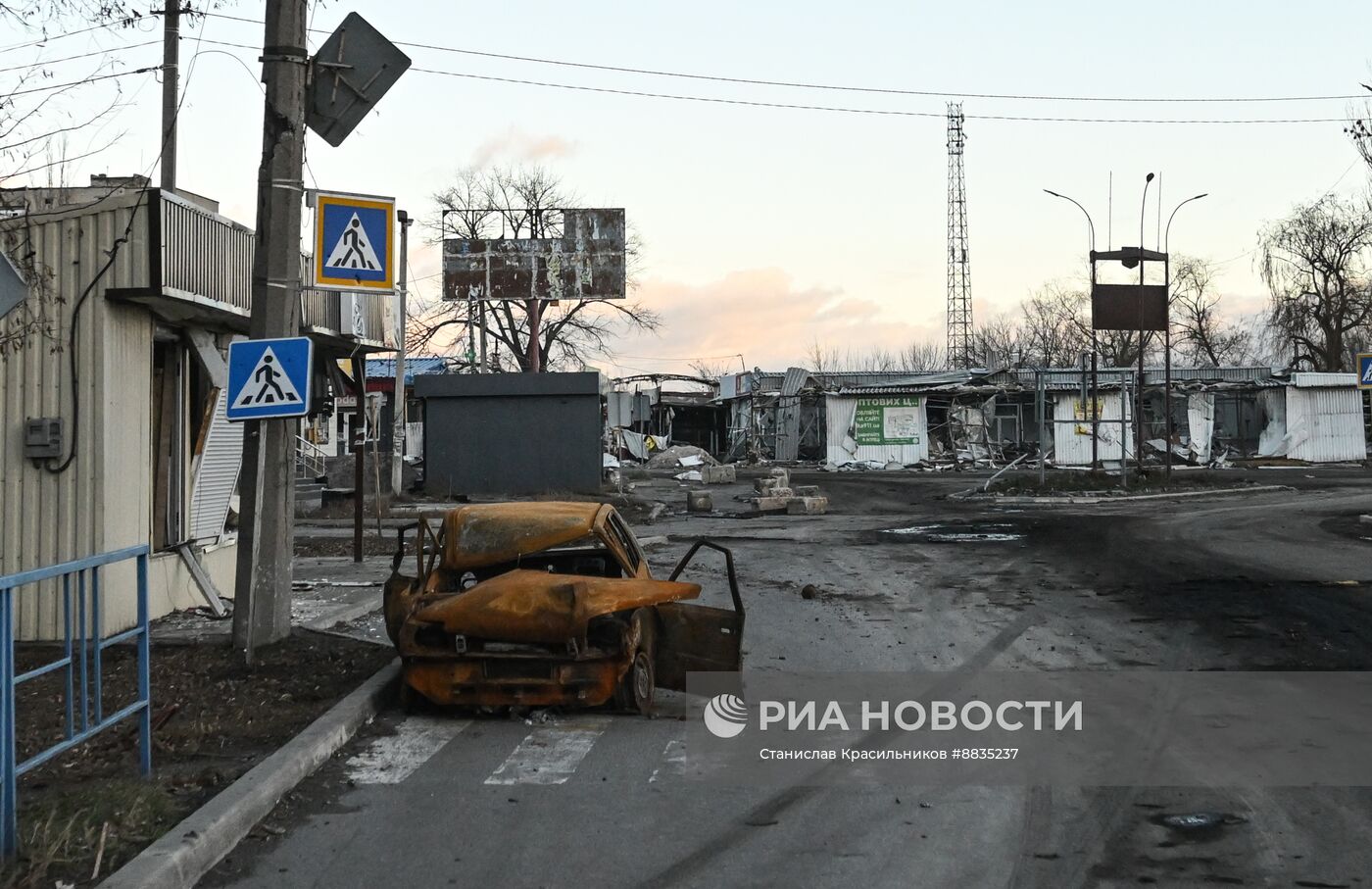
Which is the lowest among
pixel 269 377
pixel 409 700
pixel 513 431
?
pixel 409 700

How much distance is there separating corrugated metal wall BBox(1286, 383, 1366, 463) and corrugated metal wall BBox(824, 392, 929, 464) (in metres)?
14.6

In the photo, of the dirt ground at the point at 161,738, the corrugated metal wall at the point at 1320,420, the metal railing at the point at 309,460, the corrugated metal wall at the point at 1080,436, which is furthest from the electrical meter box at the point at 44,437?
the corrugated metal wall at the point at 1320,420

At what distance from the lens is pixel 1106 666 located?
916cm

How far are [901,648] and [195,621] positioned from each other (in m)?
6.53

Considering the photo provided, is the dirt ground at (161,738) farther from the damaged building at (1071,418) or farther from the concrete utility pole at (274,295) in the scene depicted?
the damaged building at (1071,418)

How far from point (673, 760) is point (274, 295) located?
16.9 ft

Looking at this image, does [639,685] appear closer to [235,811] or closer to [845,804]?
[845,804]

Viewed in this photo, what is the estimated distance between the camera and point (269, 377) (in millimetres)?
9000

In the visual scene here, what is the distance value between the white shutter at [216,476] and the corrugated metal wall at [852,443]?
3871cm

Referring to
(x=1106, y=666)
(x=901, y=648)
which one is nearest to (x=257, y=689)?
(x=901, y=648)

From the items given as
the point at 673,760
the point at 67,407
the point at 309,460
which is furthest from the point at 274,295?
the point at 309,460

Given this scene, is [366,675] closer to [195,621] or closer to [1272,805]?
[195,621]

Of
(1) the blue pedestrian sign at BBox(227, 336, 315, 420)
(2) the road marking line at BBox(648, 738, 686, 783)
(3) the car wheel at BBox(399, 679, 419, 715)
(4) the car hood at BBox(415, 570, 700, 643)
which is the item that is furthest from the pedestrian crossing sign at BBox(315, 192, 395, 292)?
(2) the road marking line at BBox(648, 738, 686, 783)

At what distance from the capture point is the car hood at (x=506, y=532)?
8453mm
